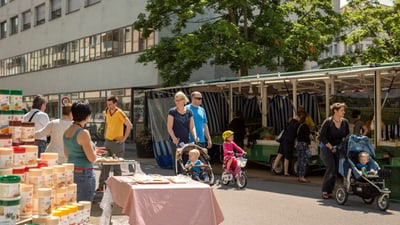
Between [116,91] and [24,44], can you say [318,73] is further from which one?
[24,44]

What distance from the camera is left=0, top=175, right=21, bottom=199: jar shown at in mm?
3625

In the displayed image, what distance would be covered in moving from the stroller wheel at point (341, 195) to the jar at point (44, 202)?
682cm

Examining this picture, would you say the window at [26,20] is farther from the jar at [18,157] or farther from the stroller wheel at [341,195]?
the jar at [18,157]

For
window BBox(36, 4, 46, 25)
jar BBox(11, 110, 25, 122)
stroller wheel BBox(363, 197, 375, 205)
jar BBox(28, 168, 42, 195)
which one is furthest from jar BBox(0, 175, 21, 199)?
window BBox(36, 4, 46, 25)

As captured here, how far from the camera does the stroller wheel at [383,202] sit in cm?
919

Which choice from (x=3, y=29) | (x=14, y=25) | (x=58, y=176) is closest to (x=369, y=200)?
(x=58, y=176)

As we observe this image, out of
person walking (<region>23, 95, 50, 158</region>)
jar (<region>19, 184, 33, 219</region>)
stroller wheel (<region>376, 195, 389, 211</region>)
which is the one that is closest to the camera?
jar (<region>19, 184, 33, 219</region>)

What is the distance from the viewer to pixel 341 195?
977cm

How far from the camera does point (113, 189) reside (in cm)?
611

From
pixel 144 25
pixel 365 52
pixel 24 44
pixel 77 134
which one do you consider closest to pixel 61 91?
pixel 24 44

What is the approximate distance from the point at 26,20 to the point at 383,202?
Answer: 1577 inches

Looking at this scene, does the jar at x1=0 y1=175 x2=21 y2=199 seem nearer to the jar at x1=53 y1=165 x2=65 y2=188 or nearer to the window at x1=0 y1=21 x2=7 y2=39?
the jar at x1=53 y1=165 x2=65 y2=188

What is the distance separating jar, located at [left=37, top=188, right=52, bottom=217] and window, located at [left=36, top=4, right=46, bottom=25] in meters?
38.9

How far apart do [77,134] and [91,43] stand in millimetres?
28641
